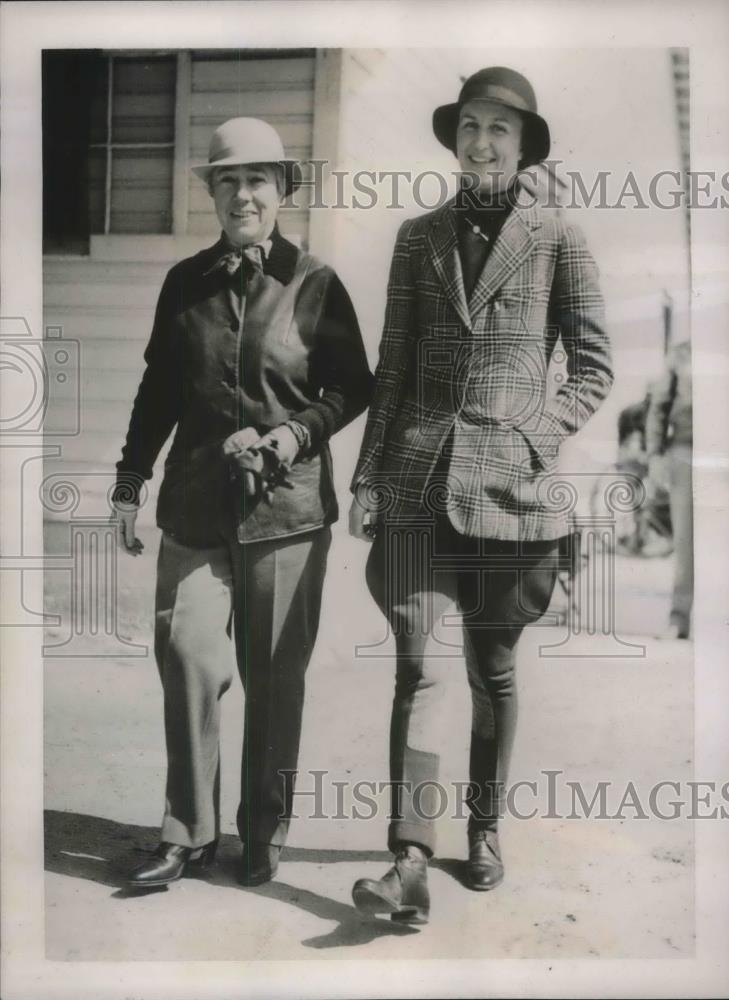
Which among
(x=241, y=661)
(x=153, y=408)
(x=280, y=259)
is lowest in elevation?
(x=241, y=661)

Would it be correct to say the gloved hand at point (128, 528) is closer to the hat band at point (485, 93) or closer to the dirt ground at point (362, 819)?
the dirt ground at point (362, 819)

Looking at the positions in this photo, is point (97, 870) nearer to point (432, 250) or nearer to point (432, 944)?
point (432, 944)

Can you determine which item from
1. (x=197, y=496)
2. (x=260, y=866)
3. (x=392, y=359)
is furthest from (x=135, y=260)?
(x=260, y=866)

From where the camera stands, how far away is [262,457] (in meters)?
3.44

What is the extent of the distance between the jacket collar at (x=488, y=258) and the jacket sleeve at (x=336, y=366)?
31 centimetres

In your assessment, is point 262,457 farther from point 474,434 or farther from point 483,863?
point 483,863

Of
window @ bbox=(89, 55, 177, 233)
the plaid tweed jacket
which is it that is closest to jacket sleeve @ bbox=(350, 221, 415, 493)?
the plaid tweed jacket

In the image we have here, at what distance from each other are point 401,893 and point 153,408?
5.58ft

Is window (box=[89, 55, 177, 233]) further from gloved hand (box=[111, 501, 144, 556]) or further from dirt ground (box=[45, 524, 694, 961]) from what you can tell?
dirt ground (box=[45, 524, 694, 961])

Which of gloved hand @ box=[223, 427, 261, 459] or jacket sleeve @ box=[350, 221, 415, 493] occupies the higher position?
jacket sleeve @ box=[350, 221, 415, 493]

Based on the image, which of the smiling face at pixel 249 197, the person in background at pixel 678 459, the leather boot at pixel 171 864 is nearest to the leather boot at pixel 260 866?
the leather boot at pixel 171 864

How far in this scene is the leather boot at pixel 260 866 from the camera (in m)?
3.50

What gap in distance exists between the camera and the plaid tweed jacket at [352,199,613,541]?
341 centimetres

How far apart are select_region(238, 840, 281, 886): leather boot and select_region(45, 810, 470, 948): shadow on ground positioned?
0.08ft
